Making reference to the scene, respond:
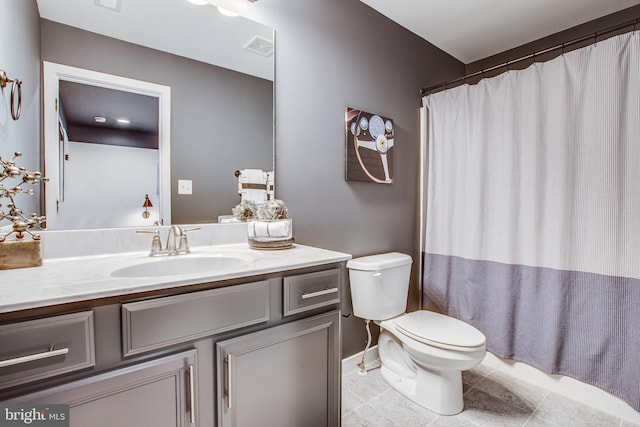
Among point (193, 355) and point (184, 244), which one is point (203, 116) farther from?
point (193, 355)

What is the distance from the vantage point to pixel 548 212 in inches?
67.6

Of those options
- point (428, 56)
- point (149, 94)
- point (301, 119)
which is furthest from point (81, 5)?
point (428, 56)

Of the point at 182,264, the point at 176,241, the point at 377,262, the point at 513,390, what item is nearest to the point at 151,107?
the point at 176,241

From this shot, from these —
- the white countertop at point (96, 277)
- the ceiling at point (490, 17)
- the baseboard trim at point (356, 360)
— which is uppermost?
the ceiling at point (490, 17)

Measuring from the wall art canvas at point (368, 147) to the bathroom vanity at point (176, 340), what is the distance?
86 centimetres

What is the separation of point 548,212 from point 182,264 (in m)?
1.94

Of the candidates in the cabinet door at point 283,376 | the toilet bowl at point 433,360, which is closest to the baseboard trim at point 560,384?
the toilet bowl at point 433,360

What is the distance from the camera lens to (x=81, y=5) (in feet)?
3.60

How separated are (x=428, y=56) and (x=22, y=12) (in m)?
2.37

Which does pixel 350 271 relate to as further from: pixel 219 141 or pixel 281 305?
pixel 219 141

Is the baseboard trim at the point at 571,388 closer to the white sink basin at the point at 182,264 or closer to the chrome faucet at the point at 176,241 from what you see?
the white sink basin at the point at 182,264

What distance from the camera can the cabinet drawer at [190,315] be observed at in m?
0.75

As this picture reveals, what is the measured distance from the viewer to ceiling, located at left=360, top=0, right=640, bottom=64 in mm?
1891

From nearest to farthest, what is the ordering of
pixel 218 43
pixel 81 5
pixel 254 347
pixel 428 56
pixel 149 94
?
pixel 254 347 → pixel 81 5 → pixel 149 94 → pixel 218 43 → pixel 428 56
